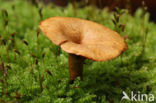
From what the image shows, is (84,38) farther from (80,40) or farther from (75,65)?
(75,65)

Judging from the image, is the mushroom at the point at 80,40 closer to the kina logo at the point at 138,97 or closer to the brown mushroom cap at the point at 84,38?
the brown mushroom cap at the point at 84,38

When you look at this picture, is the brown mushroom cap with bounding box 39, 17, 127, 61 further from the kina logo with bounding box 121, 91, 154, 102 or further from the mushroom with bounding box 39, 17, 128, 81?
the kina logo with bounding box 121, 91, 154, 102

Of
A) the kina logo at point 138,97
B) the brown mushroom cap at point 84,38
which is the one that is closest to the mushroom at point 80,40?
the brown mushroom cap at point 84,38

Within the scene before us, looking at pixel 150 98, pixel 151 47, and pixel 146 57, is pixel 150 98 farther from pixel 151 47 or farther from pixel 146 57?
pixel 151 47

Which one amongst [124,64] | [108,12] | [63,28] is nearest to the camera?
[63,28]

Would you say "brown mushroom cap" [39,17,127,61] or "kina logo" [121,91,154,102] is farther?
"kina logo" [121,91,154,102]

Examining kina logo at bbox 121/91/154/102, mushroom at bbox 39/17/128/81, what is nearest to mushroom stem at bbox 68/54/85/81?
mushroom at bbox 39/17/128/81

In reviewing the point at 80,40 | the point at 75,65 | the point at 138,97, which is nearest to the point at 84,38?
the point at 80,40

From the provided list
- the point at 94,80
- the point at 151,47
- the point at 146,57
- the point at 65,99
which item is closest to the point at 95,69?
the point at 94,80
